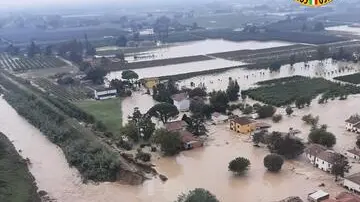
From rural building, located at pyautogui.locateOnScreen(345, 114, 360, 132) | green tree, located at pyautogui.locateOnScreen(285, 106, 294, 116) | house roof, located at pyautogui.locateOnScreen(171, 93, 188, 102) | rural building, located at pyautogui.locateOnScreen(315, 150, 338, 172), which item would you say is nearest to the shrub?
green tree, located at pyautogui.locateOnScreen(285, 106, 294, 116)

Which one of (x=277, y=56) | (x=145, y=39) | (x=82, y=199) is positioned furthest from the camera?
(x=145, y=39)

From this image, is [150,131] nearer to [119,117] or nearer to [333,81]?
[119,117]

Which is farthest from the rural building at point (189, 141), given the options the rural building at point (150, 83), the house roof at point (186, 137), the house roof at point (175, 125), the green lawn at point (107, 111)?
the rural building at point (150, 83)

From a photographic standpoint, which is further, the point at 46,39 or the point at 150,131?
the point at 46,39

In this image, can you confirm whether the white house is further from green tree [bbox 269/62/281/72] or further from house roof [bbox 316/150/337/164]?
green tree [bbox 269/62/281/72]

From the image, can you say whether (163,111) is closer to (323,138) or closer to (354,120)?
(323,138)

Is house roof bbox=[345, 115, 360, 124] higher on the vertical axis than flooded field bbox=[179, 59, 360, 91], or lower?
higher

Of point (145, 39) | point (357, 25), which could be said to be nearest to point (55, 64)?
point (145, 39)

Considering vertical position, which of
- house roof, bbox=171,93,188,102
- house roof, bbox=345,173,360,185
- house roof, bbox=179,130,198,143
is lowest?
house roof, bbox=179,130,198,143
